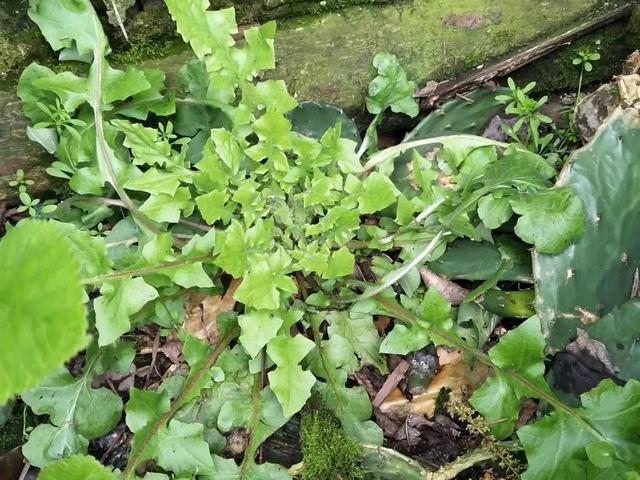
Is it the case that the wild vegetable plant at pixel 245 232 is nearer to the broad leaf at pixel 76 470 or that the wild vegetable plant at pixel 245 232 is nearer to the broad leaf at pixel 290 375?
the broad leaf at pixel 290 375

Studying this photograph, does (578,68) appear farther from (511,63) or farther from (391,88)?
(391,88)

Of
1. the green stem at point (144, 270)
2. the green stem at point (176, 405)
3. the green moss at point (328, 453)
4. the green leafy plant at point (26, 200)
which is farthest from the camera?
the green leafy plant at point (26, 200)

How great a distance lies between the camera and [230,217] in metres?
1.89

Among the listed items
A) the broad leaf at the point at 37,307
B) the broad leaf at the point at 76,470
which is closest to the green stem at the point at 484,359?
the broad leaf at the point at 76,470

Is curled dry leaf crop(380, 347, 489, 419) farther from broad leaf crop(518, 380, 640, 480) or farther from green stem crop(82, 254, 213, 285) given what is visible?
green stem crop(82, 254, 213, 285)

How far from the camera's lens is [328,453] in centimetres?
184

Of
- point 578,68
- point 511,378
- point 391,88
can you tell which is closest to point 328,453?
point 511,378

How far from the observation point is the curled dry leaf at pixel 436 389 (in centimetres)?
201

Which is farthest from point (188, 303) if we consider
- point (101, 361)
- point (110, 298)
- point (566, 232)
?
point (566, 232)

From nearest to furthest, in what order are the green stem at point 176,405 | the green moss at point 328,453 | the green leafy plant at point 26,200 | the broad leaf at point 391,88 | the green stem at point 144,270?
the green stem at point 144,270, the green stem at point 176,405, the green moss at point 328,453, the green leafy plant at point 26,200, the broad leaf at point 391,88

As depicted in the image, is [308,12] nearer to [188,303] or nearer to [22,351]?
[188,303]

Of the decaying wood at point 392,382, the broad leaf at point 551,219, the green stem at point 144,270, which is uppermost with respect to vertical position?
the green stem at point 144,270

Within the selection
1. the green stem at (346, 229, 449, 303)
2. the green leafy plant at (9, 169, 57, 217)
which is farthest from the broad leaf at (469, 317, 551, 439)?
the green leafy plant at (9, 169, 57, 217)

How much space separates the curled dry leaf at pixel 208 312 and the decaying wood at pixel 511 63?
836mm
